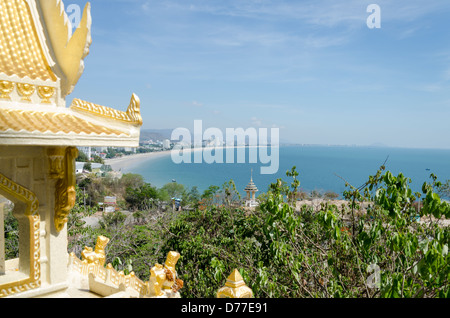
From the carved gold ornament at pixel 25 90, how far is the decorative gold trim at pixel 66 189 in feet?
2.36

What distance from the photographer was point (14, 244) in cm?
1581

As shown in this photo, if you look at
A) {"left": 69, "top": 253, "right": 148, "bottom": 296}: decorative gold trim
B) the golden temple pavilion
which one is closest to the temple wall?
the golden temple pavilion

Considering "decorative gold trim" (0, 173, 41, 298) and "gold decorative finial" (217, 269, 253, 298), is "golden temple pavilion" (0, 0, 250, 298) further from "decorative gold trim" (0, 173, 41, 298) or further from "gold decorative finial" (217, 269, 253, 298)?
"gold decorative finial" (217, 269, 253, 298)

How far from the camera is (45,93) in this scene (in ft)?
14.0

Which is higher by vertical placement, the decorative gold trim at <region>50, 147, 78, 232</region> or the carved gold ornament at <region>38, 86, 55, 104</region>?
the carved gold ornament at <region>38, 86, 55, 104</region>

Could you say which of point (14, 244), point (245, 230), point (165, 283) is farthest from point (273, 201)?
point (14, 244)

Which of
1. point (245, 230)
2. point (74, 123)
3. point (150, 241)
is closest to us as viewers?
point (74, 123)

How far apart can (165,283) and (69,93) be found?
2685 mm

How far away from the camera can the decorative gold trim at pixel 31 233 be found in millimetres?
4152

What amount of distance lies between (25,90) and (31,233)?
1681 mm

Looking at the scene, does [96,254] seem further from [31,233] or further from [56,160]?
[56,160]

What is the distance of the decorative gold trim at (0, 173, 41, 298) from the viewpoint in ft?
13.6

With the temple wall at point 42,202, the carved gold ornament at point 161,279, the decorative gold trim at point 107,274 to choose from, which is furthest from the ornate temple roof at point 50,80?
the decorative gold trim at point 107,274
